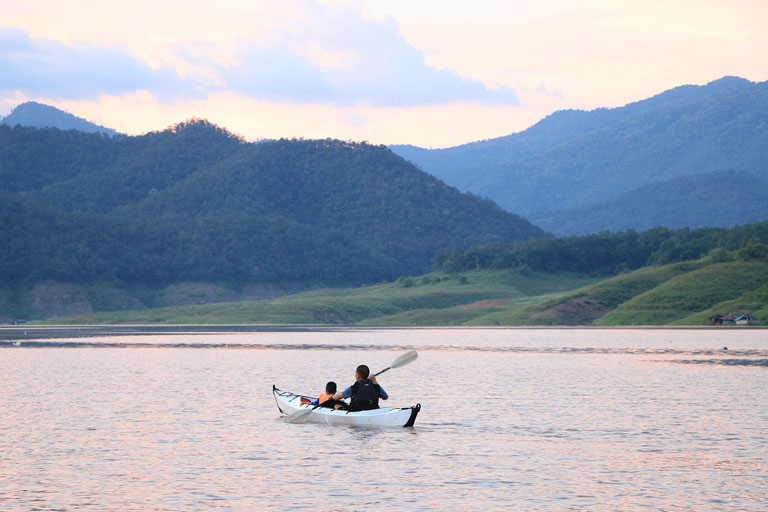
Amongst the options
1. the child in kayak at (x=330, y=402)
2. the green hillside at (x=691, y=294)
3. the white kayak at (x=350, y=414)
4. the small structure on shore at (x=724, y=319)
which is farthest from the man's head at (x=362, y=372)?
the green hillside at (x=691, y=294)

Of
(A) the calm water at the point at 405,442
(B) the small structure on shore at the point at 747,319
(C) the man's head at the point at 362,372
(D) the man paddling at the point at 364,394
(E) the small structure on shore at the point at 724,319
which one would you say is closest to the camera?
(A) the calm water at the point at 405,442

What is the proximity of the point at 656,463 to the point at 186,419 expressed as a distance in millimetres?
21067

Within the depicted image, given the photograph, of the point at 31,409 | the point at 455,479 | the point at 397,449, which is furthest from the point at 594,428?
the point at 31,409

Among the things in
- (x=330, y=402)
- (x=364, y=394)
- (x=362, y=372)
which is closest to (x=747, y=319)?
(x=330, y=402)

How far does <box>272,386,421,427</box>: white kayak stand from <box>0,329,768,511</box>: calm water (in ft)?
1.53

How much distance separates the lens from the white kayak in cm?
4223

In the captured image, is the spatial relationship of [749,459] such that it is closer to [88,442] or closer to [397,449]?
[397,449]

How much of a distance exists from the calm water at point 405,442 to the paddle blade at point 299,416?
628mm

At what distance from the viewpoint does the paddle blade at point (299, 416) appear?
151ft

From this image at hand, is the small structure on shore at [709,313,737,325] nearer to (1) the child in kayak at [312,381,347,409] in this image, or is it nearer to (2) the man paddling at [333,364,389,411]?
(1) the child in kayak at [312,381,347,409]

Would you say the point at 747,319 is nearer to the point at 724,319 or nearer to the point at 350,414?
the point at 724,319

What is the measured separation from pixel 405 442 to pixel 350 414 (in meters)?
5.15

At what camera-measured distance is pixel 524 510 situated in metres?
26.7

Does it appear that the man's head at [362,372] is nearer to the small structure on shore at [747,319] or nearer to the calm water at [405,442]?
the calm water at [405,442]
